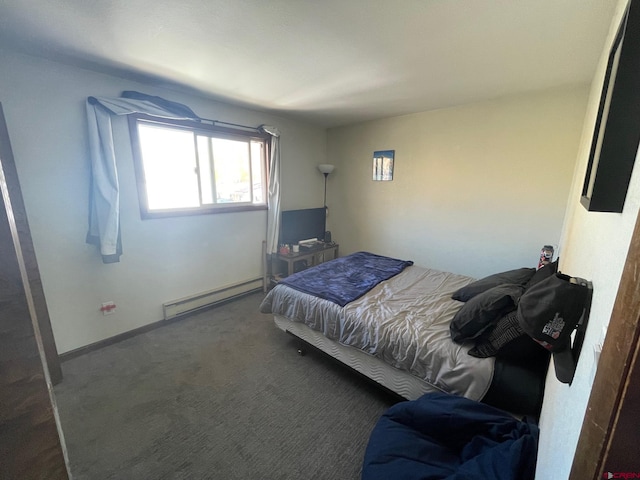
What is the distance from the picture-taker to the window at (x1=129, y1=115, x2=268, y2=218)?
2551 mm

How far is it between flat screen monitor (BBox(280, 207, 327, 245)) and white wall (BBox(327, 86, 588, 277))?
0.57 m

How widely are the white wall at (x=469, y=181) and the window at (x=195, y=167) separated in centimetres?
154

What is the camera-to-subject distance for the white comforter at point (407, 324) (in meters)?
1.44

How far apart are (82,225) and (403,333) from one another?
2.77 m

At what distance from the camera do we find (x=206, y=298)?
3133 millimetres

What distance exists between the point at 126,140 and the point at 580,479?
3.27 meters

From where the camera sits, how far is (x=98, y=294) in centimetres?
236

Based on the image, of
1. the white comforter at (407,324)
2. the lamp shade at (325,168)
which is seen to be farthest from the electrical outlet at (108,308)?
the lamp shade at (325,168)

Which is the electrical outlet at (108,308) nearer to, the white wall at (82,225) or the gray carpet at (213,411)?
the white wall at (82,225)

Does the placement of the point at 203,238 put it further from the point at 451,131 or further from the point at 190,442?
the point at 451,131

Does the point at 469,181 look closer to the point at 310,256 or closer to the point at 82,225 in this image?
the point at 310,256

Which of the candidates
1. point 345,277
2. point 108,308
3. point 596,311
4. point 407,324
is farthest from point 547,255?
point 108,308

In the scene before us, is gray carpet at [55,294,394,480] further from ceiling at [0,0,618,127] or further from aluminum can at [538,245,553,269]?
ceiling at [0,0,618,127]

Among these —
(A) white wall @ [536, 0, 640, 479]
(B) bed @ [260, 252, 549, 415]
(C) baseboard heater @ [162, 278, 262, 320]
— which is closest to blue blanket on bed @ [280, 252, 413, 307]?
(B) bed @ [260, 252, 549, 415]
